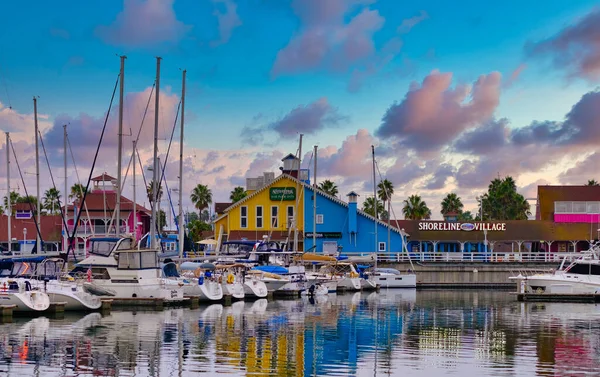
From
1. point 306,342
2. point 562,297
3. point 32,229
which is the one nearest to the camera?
point 306,342

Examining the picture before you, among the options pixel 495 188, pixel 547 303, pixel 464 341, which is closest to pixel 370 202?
pixel 495 188

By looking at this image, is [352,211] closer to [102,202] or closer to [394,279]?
[394,279]

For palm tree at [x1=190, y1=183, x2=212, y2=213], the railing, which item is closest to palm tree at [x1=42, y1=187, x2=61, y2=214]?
palm tree at [x1=190, y1=183, x2=212, y2=213]

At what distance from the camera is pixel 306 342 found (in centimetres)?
3278

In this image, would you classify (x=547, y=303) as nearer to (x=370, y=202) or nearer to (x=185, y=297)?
(x=185, y=297)

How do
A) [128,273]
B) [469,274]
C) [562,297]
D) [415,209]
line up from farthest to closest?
[415,209] < [469,274] < [562,297] < [128,273]

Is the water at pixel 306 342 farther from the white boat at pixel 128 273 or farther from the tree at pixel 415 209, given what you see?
the tree at pixel 415 209

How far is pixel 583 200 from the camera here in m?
89.9

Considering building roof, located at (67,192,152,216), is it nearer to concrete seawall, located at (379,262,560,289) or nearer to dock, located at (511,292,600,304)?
concrete seawall, located at (379,262,560,289)

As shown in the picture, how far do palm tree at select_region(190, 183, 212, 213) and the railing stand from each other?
159 feet

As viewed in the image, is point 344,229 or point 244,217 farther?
point 244,217

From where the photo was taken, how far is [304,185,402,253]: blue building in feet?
275

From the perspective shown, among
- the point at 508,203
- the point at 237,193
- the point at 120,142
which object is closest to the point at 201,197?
the point at 237,193

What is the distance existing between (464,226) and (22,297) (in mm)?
54653
